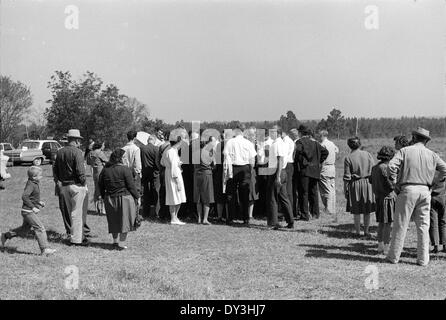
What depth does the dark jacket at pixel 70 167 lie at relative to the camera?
839 cm

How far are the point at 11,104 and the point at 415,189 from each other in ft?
178

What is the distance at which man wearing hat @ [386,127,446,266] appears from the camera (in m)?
7.05

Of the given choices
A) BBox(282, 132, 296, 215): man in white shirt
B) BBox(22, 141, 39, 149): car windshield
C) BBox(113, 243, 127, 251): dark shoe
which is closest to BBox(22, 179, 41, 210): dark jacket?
BBox(113, 243, 127, 251): dark shoe

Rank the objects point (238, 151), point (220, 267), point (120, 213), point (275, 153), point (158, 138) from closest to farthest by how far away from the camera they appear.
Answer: point (220, 267)
point (120, 213)
point (275, 153)
point (238, 151)
point (158, 138)

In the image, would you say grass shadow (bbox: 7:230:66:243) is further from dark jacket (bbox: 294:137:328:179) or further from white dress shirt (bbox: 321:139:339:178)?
white dress shirt (bbox: 321:139:339:178)

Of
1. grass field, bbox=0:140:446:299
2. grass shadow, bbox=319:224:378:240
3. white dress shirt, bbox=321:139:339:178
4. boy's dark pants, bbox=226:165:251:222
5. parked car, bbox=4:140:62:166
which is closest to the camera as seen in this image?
grass field, bbox=0:140:446:299

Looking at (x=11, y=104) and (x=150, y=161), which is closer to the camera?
(x=150, y=161)

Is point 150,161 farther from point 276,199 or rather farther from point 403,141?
point 403,141

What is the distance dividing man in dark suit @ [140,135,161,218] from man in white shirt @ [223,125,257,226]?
1715mm

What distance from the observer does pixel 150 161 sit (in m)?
11.2

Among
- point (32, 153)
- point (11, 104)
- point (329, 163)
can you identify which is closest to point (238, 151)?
point (329, 163)

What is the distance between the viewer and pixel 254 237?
9.11m

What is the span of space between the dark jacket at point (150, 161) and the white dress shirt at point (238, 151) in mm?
1710
